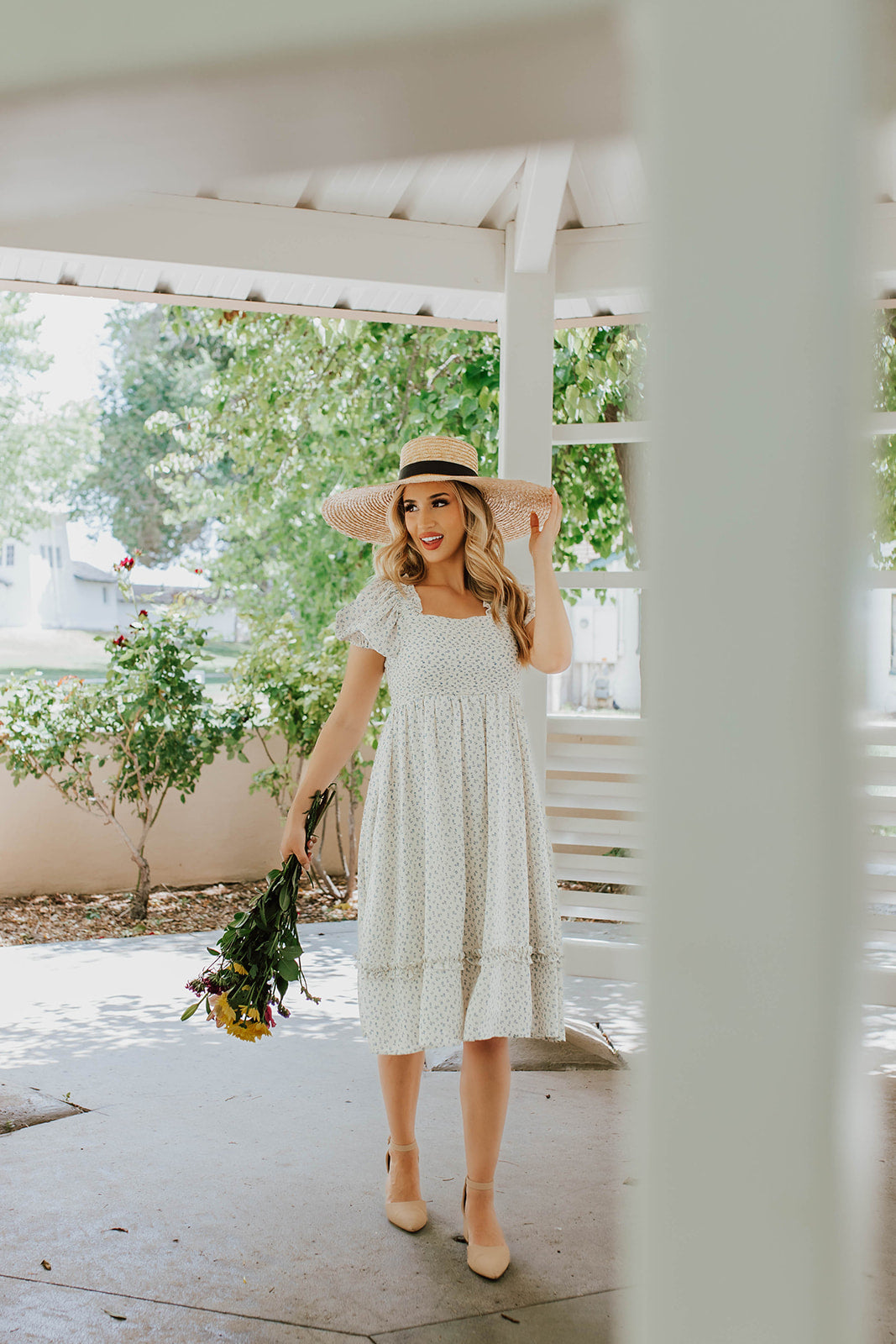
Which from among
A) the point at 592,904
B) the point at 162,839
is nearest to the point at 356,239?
the point at 592,904

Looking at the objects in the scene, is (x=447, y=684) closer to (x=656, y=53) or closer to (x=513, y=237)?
(x=513, y=237)

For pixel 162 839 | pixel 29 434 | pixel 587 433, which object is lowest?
pixel 162 839

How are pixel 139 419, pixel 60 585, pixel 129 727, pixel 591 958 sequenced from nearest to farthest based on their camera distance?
1. pixel 591 958
2. pixel 129 727
3. pixel 60 585
4. pixel 139 419

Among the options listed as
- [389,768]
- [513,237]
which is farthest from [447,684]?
[513,237]

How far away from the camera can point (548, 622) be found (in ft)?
→ 7.68

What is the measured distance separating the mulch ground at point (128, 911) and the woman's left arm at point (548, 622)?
9.34ft

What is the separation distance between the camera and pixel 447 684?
7.47ft

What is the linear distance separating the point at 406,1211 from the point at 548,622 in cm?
128

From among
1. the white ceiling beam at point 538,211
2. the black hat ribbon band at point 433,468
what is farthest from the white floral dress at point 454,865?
the white ceiling beam at point 538,211

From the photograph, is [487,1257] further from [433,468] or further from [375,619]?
[433,468]

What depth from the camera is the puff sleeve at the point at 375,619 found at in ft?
7.72

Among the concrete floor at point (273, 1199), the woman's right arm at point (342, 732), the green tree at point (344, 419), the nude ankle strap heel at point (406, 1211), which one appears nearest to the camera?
the concrete floor at point (273, 1199)

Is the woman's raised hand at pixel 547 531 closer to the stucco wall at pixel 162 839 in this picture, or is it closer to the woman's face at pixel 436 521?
the woman's face at pixel 436 521

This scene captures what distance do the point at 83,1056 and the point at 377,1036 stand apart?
5.41 feet
